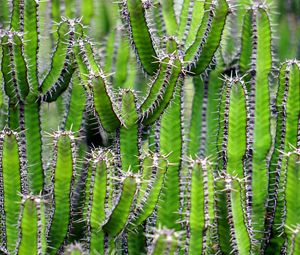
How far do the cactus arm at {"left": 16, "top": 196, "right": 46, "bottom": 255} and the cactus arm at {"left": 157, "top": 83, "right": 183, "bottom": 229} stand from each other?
2.29 feet

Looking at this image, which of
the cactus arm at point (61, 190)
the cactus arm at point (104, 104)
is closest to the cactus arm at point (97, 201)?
the cactus arm at point (61, 190)

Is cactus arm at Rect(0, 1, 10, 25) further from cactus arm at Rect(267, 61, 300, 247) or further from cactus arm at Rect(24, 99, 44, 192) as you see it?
cactus arm at Rect(267, 61, 300, 247)

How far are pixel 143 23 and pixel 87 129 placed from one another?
0.91 meters

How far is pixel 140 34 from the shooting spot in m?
3.59

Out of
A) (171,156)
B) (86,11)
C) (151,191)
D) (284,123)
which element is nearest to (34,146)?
(171,156)

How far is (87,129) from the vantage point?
4234 mm

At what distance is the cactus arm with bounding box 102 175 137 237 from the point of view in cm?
295

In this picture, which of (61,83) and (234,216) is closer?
(234,216)

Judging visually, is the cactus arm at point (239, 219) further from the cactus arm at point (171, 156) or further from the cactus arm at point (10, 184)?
the cactus arm at point (10, 184)

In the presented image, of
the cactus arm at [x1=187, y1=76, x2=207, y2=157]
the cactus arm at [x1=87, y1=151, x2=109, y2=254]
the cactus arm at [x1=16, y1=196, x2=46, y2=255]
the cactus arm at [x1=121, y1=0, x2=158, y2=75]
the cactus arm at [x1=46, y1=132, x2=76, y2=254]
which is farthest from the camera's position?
the cactus arm at [x1=187, y1=76, x2=207, y2=157]

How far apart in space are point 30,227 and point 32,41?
1166mm

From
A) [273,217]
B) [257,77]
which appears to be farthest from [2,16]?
[273,217]

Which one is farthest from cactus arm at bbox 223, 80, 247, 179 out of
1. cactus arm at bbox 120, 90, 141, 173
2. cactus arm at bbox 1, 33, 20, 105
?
cactus arm at bbox 1, 33, 20, 105

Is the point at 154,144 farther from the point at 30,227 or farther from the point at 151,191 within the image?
the point at 30,227
